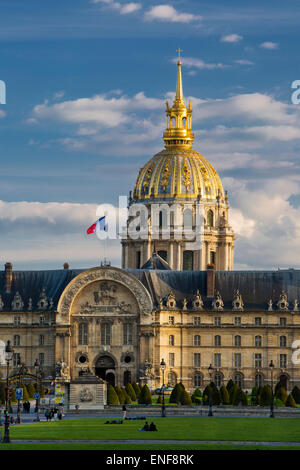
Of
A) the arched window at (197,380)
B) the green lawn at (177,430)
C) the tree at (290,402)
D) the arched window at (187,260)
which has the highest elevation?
the arched window at (187,260)

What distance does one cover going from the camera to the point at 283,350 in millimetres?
145750

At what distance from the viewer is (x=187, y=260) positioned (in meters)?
197

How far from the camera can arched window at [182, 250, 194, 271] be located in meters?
197

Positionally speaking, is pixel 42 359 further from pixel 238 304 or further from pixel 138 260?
pixel 138 260

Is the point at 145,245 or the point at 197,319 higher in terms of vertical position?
the point at 145,245

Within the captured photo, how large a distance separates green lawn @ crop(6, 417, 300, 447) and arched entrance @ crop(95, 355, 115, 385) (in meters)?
48.1

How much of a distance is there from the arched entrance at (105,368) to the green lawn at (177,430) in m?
48.1

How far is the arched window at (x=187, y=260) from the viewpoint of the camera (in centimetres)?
19654

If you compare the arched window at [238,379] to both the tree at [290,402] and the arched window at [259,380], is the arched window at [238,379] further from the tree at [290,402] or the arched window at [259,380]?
the tree at [290,402]

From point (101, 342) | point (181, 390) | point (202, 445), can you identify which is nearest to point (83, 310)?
point (101, 342)

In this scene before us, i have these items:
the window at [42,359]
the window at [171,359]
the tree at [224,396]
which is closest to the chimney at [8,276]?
the window at [42,359]

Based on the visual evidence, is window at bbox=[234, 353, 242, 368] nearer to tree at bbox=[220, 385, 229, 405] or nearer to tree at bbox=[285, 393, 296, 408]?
tree at bbox=[220, 385, 229, 405]
